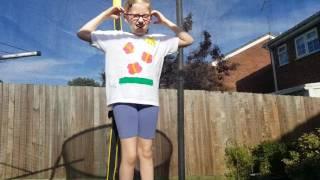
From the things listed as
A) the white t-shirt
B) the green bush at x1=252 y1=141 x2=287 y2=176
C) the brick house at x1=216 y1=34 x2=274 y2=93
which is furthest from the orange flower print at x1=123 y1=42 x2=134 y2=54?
the brick house at x1=216 y1=34 x2=274 y2=93

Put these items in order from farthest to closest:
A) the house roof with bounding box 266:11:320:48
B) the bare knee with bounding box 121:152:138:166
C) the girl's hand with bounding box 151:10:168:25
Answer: the house roof with bounding box 266:11:320:48 → the girl's hand with bounding box 151:10:168:25 → the bare knee with bounding box 121:152:138:166

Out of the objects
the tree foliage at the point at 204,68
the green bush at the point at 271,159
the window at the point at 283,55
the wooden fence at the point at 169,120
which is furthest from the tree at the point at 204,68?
the green bush at the point at 271,159

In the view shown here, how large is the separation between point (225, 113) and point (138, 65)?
6090mm

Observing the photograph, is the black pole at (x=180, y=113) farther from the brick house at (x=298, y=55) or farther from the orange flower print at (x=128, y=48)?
the brick house at (x=298, y=55)

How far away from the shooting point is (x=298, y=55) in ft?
60.4

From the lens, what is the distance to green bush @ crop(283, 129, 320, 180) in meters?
6.06

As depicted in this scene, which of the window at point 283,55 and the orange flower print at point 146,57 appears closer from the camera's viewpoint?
the orange flower print at point 146,57

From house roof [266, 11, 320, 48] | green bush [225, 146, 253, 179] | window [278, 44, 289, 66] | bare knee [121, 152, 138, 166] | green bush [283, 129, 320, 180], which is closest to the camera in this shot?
bare knee [121, 152, 138, 166]

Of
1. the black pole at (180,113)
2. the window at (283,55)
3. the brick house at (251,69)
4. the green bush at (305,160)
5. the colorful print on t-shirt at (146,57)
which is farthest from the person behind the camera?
the brick house at (251,69)

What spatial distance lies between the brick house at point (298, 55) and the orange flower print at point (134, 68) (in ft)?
45.9

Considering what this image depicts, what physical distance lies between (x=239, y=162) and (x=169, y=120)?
5.27ft

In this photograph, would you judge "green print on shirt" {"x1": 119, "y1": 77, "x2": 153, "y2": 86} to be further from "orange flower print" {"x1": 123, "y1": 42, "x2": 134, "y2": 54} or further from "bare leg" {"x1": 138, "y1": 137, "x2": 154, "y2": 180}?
"bare leg" {"x1": 138, "y1": 137, "x2": 154, "y2": 180}

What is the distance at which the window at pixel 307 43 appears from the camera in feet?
55.7

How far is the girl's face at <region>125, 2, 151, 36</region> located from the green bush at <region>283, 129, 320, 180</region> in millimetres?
3969
